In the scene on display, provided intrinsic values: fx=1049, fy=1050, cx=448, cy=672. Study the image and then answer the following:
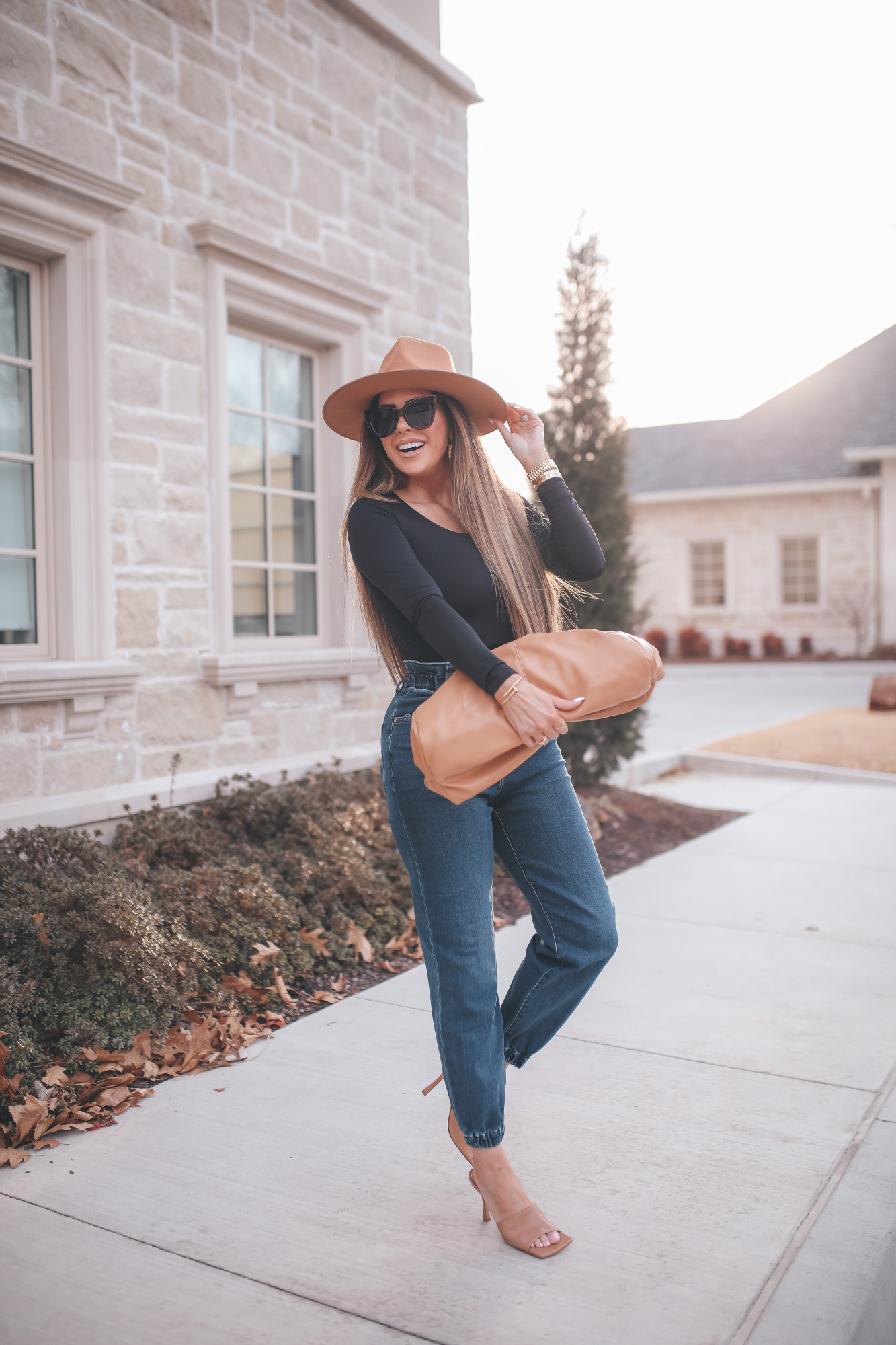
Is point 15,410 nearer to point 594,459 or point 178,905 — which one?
point 178,905

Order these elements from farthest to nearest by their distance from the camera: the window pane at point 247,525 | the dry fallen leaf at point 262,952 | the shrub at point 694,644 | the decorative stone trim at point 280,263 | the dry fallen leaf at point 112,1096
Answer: the shrub at point 694,644
the window pane at point 247,525
the decorative stone trim at point 280,263
the dry fallen leaf at point 262,952
the dry fallen leaf at point 112,1096

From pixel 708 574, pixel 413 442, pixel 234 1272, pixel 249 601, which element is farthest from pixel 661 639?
pixel 234 1272

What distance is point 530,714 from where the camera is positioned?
6.91 feet

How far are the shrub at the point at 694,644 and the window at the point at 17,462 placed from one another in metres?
20.8

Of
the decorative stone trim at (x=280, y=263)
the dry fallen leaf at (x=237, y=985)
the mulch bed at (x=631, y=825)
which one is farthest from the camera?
the mulch bed at (x=631, y=825)

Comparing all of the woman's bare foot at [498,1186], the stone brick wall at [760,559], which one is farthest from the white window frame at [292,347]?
the stone brick wall at [760,559]

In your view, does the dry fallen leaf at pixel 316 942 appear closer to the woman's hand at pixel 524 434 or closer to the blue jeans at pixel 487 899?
the blue jeans at pixel 487 899

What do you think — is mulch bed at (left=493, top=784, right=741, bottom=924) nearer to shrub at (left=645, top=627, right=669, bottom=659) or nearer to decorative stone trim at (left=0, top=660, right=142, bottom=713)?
decorative stone trim at (left=0, top=660, right=142, bottom=713)

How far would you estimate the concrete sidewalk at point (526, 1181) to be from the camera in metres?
2.05

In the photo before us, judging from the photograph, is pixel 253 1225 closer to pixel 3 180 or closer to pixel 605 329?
pixel 3 180

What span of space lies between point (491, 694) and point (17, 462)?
3384mm

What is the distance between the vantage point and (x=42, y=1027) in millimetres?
3188

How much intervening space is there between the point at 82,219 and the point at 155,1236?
4.12 m

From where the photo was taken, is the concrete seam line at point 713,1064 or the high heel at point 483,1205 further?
the concrete seam line at point 713,1064
